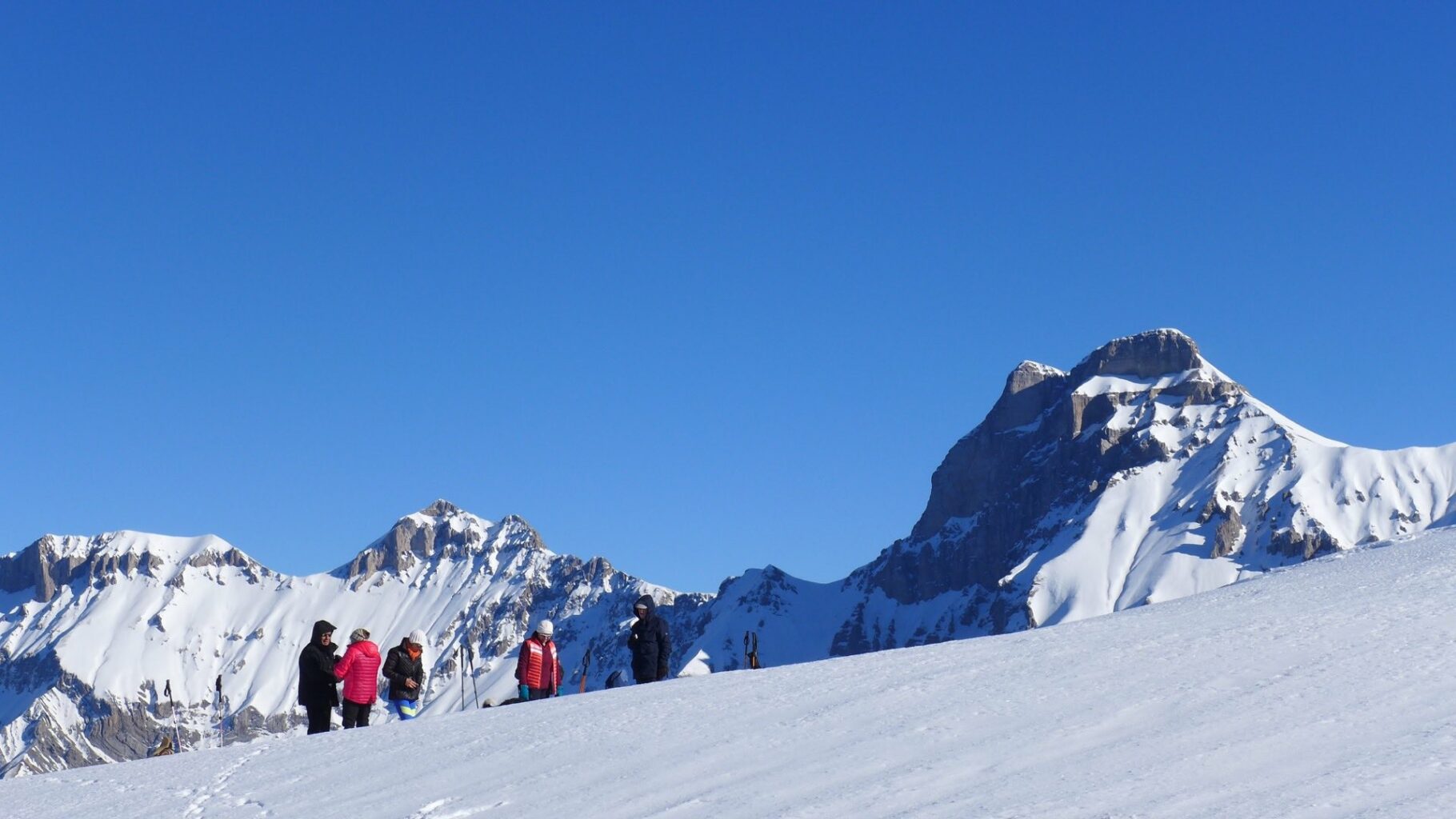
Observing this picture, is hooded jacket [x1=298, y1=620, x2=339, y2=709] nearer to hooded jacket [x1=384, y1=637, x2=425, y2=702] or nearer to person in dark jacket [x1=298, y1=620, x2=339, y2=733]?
person in dark jacket [x1=298, y1=620, x2=339, y2=733]

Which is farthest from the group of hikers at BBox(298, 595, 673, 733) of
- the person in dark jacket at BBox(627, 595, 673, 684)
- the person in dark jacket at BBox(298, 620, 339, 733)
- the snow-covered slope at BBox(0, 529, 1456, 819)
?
the snow-covered slope at BBox(0, 529, 1456, 819)

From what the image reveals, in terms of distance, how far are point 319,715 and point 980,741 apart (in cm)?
1035

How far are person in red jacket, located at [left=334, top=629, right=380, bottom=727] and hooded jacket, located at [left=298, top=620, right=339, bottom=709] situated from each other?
0.17 metres

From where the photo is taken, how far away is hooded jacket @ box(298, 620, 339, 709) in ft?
62.3

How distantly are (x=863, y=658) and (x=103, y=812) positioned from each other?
25.3ft

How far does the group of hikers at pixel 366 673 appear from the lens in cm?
1909

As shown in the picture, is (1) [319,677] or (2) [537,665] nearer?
(1) [319,677]

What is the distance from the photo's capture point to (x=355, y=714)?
19797 millimetres

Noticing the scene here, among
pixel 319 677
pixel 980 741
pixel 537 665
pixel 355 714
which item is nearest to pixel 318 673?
pixel 319 677

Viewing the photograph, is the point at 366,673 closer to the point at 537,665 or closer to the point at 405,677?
the point at 405,677

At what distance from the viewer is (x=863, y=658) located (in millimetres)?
17453

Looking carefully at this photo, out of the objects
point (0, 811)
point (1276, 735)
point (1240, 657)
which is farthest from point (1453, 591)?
point (0, 811)

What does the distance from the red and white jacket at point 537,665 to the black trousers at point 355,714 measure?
1975mm

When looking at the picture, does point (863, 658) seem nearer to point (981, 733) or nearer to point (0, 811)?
point (981, 733)
